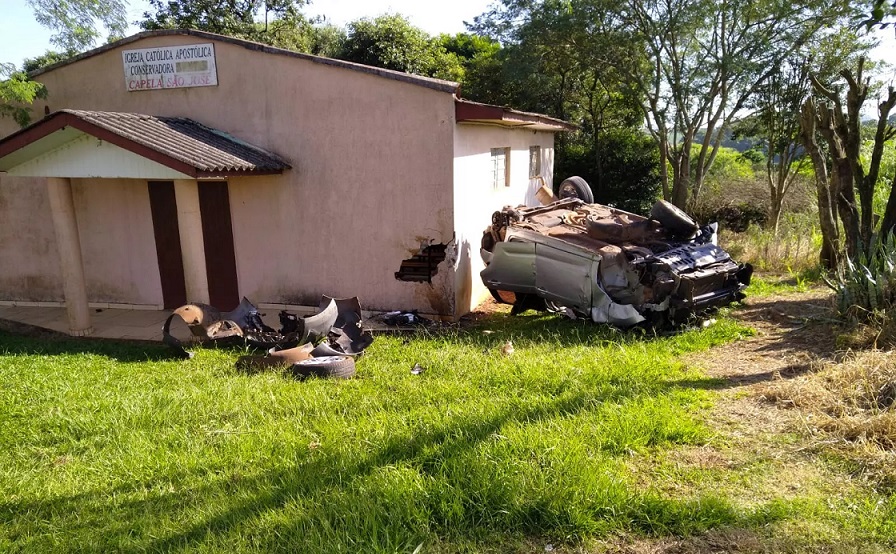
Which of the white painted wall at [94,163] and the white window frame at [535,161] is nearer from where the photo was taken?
the white painted wall at [94,163]

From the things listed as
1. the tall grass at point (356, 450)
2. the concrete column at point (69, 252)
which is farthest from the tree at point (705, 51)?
the concrete column at point (69, 252)

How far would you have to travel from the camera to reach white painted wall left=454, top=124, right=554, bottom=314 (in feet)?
29.8

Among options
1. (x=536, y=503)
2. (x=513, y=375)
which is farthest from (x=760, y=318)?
(x=536, y=503)

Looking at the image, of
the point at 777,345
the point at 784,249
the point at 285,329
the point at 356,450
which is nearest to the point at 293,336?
the point at 285,329

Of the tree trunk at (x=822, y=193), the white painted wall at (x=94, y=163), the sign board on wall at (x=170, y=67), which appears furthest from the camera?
the tree trunk at (x=822, y=193)

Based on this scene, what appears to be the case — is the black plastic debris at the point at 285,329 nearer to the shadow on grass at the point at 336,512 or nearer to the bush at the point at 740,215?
the shadow on grass at the point at 336,512

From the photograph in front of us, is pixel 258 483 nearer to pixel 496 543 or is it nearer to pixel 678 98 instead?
pixel 496 543

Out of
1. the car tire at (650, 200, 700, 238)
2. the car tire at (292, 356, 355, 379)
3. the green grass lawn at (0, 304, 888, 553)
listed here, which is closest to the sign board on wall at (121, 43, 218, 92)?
the green grass lawn at (0, 304, 888, 553)

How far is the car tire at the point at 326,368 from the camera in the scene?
6.50 metres

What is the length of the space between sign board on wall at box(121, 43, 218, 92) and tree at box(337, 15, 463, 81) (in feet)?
37.0

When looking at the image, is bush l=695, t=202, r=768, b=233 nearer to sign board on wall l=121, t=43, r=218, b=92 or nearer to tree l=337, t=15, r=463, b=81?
tree l=337, t=15, r=463, b=81

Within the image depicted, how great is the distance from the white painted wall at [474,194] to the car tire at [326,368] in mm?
2948

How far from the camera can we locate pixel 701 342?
290 inches

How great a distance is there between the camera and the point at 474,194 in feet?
31.9
